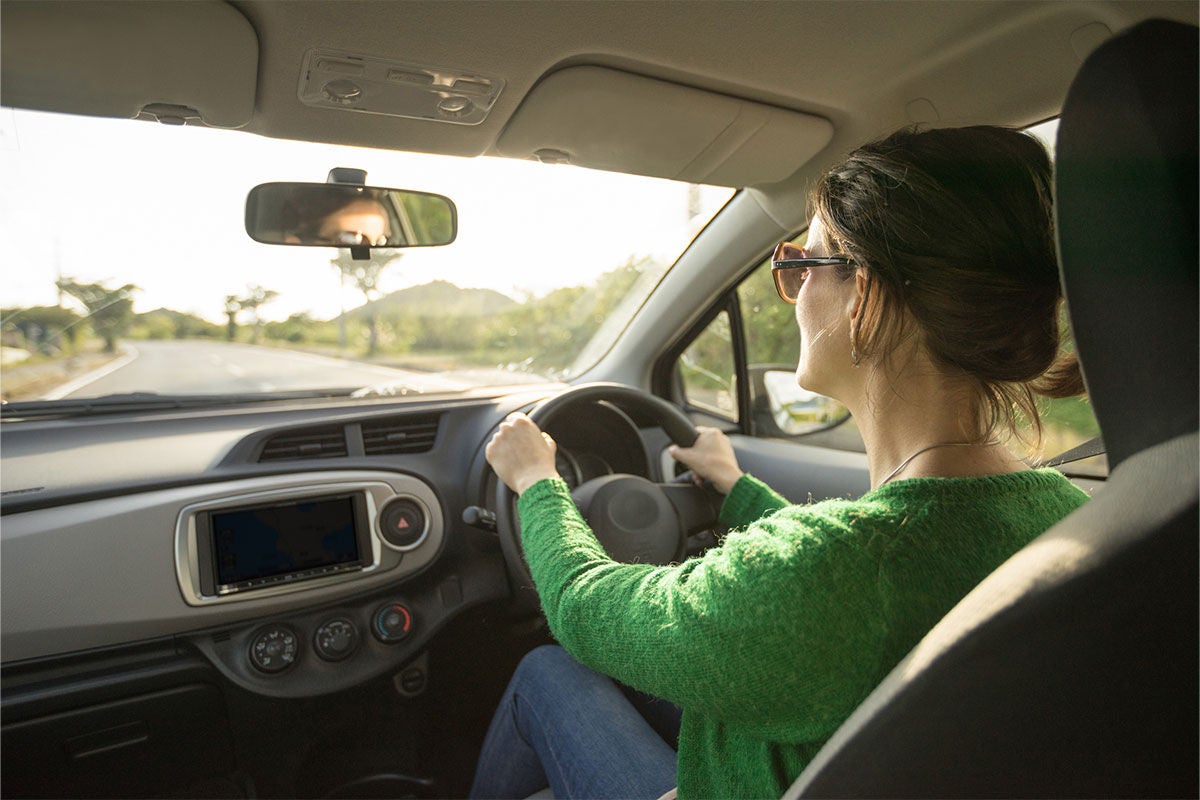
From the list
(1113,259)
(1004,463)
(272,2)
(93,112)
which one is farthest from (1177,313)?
(93,112)

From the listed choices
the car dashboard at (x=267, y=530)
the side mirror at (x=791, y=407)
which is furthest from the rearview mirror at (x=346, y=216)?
the side mirror at (x=791, y=407)

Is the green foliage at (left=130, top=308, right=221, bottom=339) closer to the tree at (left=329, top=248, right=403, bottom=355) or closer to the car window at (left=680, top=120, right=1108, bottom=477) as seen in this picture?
the tree at (left=329, top=248, right=403, bottom=355)

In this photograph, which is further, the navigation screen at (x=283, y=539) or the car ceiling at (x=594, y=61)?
the navigation screen at (x=283, y=539)

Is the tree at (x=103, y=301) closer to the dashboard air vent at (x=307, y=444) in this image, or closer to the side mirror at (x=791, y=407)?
the dashboard air vent at (x=307, y=444)

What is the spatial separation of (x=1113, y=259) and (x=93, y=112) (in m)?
2.11

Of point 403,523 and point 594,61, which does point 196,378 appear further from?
point 594,61

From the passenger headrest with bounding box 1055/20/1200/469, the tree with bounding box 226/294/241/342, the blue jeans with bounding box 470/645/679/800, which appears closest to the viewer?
the passenger headrest with bounding box 1055/20/1200/469

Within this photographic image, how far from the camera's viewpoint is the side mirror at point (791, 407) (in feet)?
11.0

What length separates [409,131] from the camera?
2148 mm

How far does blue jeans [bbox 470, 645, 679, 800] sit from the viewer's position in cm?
174

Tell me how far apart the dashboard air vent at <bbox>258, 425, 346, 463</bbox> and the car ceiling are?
91cm

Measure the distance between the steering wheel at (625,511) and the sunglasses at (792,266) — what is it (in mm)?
840

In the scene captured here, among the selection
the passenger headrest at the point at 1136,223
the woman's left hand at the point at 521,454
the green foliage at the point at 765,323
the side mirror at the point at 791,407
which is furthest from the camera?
the side mirror at the point at 791,407

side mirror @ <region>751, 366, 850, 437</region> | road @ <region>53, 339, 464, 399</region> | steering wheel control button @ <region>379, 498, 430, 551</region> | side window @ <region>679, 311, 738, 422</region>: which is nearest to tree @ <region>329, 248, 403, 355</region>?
road @ <region>53, 339, 464, 399</region>
